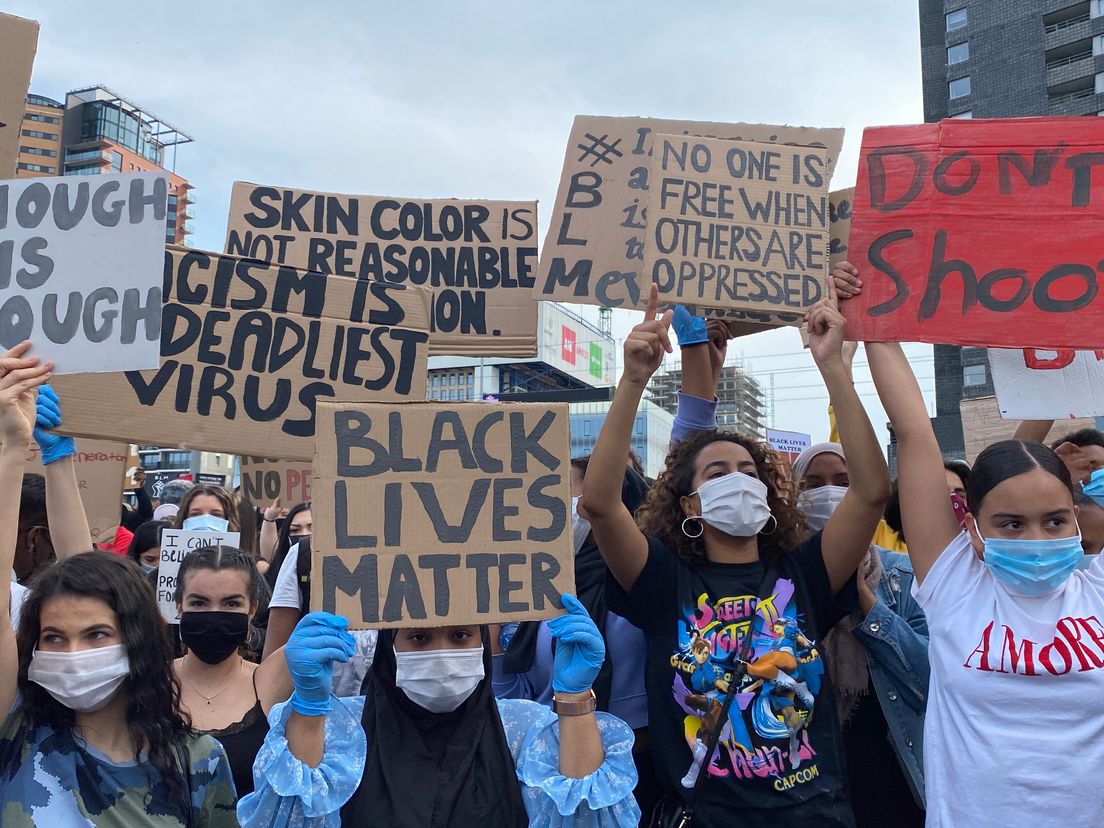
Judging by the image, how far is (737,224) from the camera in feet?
13.8

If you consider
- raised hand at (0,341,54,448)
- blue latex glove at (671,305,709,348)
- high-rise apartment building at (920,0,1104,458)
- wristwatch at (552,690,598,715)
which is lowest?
wristwatch at (552,690,598,715)

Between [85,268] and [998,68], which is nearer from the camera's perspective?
[85,268]

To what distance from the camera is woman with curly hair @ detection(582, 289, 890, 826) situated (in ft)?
10.4

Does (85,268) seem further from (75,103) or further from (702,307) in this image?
(75,103)

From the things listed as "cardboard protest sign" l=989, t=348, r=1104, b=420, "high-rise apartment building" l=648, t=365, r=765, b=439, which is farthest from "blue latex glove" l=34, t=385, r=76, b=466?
"high-rise apartment building" l=648, t=365, r=765, b=439


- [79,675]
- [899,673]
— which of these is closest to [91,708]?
[79,675]

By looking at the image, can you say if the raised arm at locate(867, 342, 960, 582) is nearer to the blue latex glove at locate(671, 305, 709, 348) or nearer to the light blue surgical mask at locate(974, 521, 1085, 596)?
the light blue surgical mask at locate(974, 521, 1085, 596)

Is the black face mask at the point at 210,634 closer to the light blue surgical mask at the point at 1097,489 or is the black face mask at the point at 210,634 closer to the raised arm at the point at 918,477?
the raised arm at the point at 918,477

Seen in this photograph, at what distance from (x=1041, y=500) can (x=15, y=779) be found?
2.90 m

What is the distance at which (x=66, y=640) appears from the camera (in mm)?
2771

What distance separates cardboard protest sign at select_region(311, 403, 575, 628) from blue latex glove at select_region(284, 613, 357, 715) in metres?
0.09

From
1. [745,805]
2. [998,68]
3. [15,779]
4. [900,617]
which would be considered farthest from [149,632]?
[998,68]

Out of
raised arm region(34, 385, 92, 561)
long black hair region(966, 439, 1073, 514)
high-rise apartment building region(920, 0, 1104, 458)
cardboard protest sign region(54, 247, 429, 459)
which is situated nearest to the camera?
long black hair region(966, 439, 1073, 514)

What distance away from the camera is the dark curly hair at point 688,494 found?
3.70 meters
